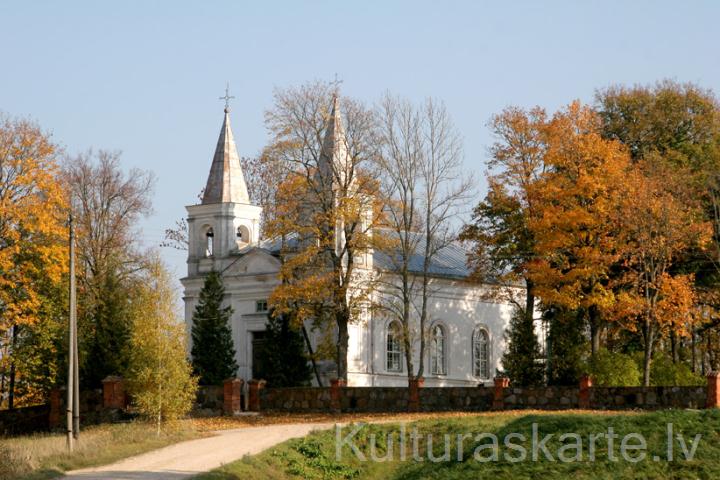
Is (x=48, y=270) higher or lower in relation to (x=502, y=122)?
lower

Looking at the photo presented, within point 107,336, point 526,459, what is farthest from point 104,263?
point 526,459

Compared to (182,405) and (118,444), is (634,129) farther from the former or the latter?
(118,444)

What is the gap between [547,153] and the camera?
49.0 metres

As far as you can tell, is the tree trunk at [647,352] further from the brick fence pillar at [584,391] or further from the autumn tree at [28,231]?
the autumn tree at [28,231]

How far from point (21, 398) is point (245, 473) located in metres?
29.6

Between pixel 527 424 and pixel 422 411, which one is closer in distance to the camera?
pixel 527 424

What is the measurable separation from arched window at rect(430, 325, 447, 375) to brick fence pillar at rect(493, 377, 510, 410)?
1459 cm

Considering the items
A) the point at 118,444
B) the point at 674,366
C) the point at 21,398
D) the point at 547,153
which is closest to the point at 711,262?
the point at 674,366

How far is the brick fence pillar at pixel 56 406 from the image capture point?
155 ft

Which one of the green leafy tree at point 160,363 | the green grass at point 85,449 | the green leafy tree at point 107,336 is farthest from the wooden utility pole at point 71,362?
the green leafy tree at point 107,336

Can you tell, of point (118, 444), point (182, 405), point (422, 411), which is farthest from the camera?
point (422, 411)

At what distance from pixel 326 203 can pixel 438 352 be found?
11581 mm

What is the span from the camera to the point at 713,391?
39.4 metres

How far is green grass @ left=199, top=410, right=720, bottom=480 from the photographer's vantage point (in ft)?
85.4
